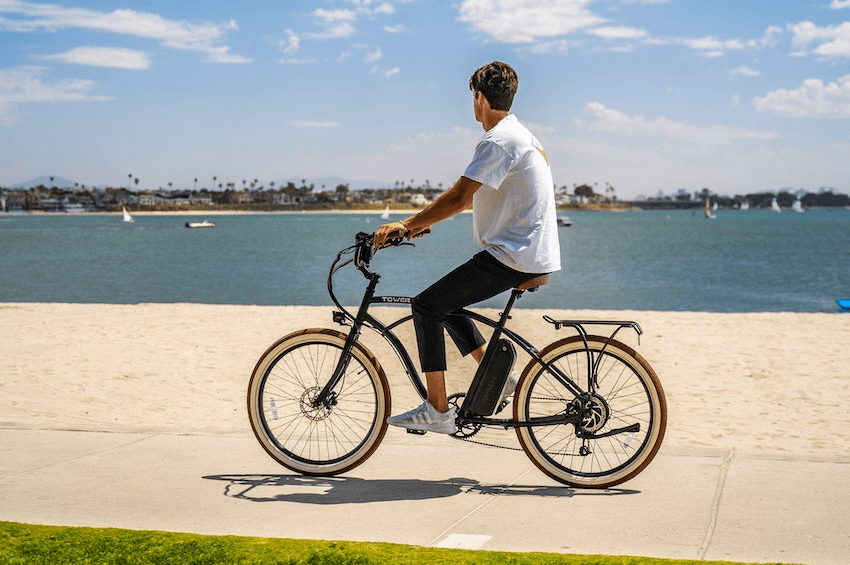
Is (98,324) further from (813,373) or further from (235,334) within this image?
(813,373)

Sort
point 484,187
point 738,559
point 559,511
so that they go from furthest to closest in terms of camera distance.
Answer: point 484,187 → point 559,511 → point 738,559

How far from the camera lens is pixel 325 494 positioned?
5.06 meters

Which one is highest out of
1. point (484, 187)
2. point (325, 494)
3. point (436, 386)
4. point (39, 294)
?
point (484, 187)

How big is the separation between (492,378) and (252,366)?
7.51m

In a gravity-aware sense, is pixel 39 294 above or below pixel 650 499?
below

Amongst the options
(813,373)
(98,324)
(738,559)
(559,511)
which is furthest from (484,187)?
(98,324)

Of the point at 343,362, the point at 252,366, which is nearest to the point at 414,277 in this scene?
the point at 252,366

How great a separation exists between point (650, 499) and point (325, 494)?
5.28 feet

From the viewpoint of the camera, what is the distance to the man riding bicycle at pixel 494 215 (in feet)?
15.9

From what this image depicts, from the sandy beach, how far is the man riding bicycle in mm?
2094

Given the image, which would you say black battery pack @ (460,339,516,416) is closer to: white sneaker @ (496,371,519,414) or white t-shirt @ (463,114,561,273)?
white sneaker @ (496,371,519,414)

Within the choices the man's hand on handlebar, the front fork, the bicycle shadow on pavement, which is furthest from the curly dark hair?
the bicycle shadow on pavement

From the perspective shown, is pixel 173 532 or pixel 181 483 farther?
pixel 181 483

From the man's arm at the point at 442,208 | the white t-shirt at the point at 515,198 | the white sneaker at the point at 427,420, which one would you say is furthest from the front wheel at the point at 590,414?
the man's arm at the point at 442,208
